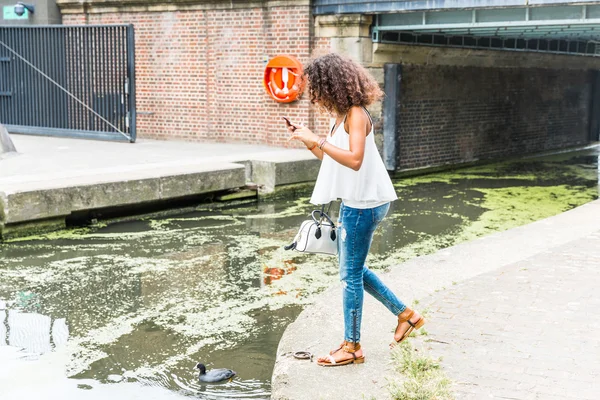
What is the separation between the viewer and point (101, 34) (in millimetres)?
16125

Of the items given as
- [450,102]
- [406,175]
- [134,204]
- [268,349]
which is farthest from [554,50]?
[268,349]

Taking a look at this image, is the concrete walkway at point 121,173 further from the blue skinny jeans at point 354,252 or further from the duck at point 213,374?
the blue skinny jeans at point 354,252

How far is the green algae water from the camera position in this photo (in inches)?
207

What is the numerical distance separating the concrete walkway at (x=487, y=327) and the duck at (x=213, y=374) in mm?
397

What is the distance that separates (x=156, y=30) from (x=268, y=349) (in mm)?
12619

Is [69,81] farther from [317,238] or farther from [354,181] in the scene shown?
[354,181]

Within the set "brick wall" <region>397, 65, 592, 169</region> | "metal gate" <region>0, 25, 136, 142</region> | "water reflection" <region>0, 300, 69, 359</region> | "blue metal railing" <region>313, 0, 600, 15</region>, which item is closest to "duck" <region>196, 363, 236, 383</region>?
"water reflection" <region>0, 300, 69, 359</region>

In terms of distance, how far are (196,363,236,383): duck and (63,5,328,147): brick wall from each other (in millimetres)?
10553

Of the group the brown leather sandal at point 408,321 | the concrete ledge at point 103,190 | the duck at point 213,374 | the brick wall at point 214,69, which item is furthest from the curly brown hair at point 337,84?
the brick wall at point 214,69

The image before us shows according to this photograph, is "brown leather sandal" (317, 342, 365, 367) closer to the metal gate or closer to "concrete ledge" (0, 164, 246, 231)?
"concrete ledge" (0, 164, 246, 231)

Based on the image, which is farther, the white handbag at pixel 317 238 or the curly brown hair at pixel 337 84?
the white handbag at pixel 317 238

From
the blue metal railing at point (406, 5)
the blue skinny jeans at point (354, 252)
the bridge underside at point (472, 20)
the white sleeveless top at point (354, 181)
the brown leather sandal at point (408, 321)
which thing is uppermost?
the blue metal railing at point (406, 5)

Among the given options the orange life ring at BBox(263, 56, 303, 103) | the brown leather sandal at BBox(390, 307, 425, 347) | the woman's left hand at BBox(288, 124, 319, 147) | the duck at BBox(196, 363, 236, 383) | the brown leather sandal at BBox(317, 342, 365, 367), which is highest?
the orange life ring at BBox(263, 56, 303, 103)

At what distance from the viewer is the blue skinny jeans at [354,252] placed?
4.43m
